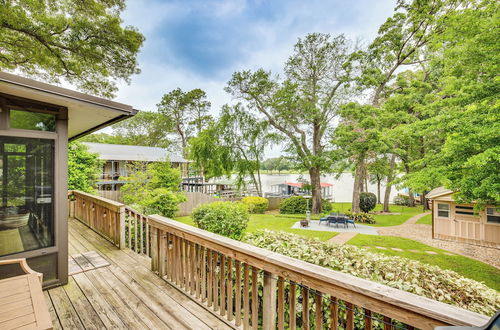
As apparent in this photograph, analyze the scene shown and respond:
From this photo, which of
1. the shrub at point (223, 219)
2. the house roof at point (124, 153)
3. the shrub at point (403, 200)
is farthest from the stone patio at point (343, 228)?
the shrub at point (403, 200)

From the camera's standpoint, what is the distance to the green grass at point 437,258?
616cm

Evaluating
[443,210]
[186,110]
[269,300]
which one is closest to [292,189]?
[186,110]

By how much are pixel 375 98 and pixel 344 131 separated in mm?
3812

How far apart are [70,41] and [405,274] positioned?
12445 millimetres

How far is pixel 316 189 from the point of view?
55.5ft

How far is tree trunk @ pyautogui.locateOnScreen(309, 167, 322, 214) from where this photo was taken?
1680 centimetres

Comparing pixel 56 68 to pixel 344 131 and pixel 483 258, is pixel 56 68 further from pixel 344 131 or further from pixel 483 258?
pixel 483 258

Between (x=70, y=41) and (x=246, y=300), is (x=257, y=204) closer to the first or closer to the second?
(x=70, y=41)

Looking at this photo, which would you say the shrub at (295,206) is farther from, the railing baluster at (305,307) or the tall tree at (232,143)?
the railing baluster at (305,307)

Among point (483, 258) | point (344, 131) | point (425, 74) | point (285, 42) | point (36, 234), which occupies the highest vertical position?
point (285, 42)

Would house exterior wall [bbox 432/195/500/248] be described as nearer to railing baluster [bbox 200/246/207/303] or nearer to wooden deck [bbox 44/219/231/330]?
railing baluster [bbox 200/246/207/303]

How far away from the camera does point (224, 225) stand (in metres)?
4.46

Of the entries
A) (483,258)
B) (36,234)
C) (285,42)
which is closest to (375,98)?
(285,42)

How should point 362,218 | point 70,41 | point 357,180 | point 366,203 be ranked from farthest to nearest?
point 366,203
point 357,180
point 362,218
point 70,41
